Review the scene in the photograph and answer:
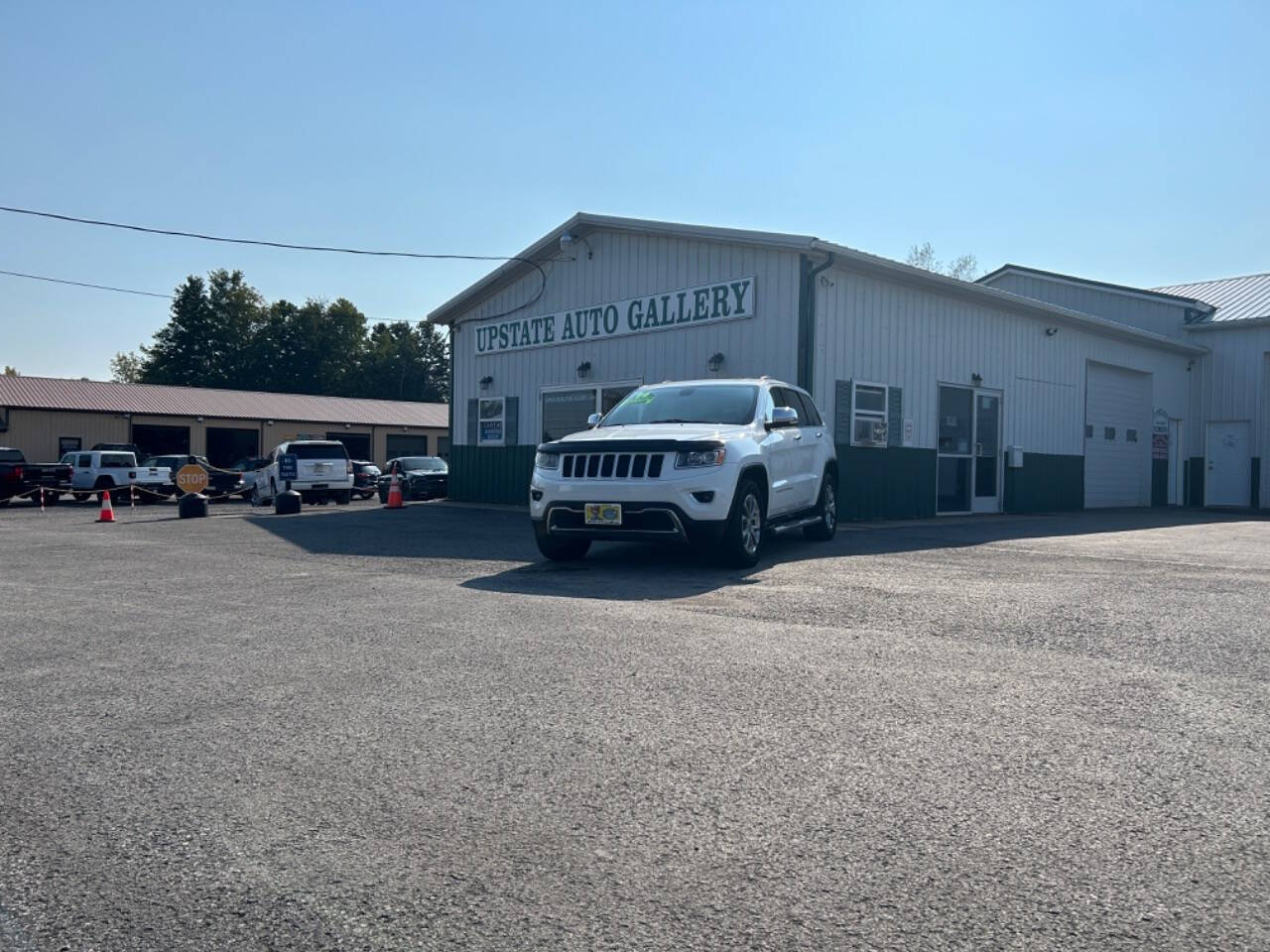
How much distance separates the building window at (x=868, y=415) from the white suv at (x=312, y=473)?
43.4ft

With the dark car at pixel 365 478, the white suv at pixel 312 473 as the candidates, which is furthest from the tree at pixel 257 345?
the white suv at pixel 312 473

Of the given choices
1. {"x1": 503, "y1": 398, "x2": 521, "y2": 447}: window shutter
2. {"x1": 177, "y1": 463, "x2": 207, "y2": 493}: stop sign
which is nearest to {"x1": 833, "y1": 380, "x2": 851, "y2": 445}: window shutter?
{"x1": 503, "y1": 398, "x2": 521, "y2": 447}: window shutter

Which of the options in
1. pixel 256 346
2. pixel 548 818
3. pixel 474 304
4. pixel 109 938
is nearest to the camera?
pixel 109 938

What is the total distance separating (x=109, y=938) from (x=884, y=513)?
15.9 metres

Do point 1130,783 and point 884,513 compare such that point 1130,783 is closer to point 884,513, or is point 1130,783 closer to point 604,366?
point 884,513

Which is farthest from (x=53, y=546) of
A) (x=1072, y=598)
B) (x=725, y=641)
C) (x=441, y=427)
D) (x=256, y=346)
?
(x=256, y=346)

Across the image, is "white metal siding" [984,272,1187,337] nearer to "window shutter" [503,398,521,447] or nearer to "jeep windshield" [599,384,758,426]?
"window shutter" [503,398,521,447]

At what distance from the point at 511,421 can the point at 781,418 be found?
12.3 m

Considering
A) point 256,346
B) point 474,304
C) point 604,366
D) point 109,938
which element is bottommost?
point 109,938

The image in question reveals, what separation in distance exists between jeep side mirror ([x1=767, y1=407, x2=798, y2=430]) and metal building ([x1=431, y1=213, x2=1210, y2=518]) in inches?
216

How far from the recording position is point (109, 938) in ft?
8.34

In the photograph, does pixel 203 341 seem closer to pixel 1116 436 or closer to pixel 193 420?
pixel 193 420

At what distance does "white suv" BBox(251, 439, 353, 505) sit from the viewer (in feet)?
81.0

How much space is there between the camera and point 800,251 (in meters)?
15.8
